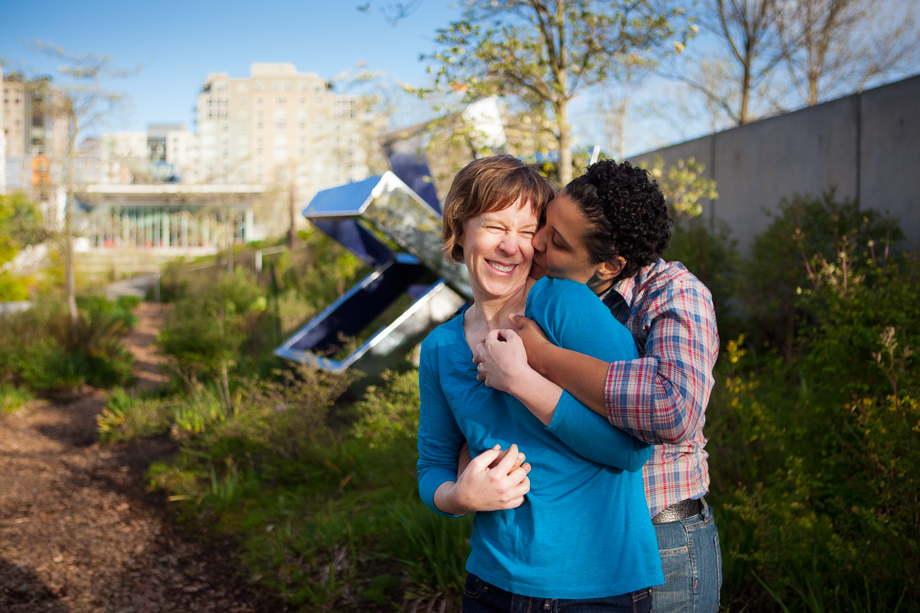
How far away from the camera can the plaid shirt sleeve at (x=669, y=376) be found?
113 centimetres

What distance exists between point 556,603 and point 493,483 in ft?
0.90

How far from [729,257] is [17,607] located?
6.46 m

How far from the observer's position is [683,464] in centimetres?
142

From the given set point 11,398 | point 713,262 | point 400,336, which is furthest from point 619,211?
point 11,398

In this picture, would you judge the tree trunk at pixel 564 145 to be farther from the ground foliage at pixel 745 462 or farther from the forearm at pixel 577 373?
the forearm at pixel 577 373

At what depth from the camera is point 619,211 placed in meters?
1.33

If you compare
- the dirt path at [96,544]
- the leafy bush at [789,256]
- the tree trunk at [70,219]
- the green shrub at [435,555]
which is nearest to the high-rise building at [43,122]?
the tree trunk at [70,219]

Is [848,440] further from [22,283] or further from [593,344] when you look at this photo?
[22,283]

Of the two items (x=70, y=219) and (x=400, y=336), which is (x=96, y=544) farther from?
(x=70, y=219)

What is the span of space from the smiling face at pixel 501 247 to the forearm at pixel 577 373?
0.28m

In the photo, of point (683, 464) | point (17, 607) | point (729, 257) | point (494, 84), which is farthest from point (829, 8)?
point (17, 607)

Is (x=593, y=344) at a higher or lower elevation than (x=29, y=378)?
higher

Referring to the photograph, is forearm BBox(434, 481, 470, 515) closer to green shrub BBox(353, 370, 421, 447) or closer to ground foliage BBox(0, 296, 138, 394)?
green shrub BBox(353, 370, 421, 447)

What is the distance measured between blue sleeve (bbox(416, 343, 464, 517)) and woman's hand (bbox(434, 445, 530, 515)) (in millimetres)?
226
